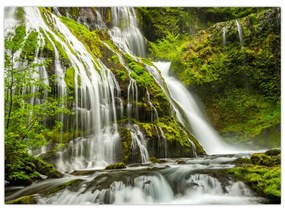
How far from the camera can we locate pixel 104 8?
20.8 feet

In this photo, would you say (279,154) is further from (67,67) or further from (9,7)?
(9,7)

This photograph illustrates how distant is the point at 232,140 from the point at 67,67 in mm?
3130

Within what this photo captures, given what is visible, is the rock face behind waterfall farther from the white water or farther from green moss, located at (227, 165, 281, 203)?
green moss, located at (227, 165, 281, 203)

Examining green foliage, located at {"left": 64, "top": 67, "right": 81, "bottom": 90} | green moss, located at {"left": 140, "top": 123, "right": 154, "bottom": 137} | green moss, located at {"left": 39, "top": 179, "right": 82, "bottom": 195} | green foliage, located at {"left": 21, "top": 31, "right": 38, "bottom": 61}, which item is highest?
green foliage, located at {"left": 21, "top": 31, "right": 38, "bottom": 61}

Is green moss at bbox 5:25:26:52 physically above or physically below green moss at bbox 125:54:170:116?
above

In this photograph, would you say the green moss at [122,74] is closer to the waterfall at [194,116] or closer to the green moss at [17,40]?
the waterfall at [194,116]

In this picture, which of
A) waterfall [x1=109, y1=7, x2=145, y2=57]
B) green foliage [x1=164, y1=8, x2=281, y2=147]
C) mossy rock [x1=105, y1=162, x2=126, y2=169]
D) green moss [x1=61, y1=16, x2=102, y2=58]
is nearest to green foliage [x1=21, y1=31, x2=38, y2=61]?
green moss [x1=61, y1=16, x2=102, y2=58]

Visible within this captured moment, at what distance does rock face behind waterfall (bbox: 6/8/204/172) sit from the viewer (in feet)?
19.8

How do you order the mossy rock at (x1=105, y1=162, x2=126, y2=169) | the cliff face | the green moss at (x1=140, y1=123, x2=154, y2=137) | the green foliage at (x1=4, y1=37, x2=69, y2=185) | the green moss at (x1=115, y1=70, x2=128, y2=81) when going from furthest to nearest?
1. the green moss at (x1=115, y1=70, x2=128, y2=81)
2. the green moss at (x1=140, y1=123, x2=154, y2=137)
3. the cliff face
4. the mossy rock at (x1=105, y1=162, x2=126, y2=169)
5. the green foliage at (x1=4, y1=37, x2=69, y2=185)

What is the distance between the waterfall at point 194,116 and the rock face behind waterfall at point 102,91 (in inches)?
6.1

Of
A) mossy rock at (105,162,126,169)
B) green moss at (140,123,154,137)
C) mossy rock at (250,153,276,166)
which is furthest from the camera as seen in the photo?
green moss at (140,123,154,137)

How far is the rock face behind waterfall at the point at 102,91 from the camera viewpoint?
237 inches

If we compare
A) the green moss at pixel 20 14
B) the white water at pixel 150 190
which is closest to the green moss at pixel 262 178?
the white water at pixel 150 190

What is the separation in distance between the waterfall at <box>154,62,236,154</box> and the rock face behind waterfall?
154 mm
